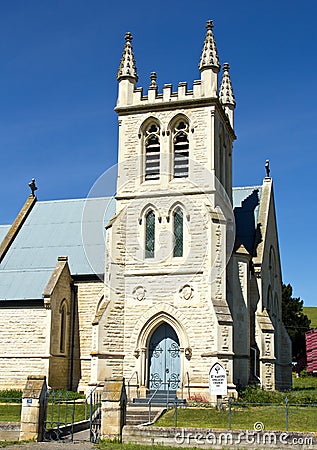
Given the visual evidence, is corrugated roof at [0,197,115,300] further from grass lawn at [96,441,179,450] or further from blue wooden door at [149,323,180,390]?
grass lawn at [96,441,179,450]

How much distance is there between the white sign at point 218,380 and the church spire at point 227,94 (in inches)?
668

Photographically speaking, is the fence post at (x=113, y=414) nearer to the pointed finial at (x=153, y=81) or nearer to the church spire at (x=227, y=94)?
the pointed finial at (x=153, y=81)

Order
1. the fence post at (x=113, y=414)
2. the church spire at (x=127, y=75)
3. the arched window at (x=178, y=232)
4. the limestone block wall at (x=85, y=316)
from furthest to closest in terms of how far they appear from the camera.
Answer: the limestone block wall at (x=85, y=316)
the church spire at (x=127, y=75)
the arched window at (x=178, y=232)
the fence post at (x=113, y=414)

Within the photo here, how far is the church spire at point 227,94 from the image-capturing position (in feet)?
118

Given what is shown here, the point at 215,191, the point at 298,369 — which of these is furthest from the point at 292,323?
the point at 215,191

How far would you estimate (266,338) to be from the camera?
30.2 metres

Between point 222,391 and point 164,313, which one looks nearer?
point 222,391

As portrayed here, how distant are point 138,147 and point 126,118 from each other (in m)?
1.60

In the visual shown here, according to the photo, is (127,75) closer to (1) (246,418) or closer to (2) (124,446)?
(1) (246,418)

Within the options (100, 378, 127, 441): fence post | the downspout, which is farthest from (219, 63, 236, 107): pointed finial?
(100, 378, 127, 441): fence post

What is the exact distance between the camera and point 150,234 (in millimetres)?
29172

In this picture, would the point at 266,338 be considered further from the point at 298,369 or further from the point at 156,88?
the point at 298,369

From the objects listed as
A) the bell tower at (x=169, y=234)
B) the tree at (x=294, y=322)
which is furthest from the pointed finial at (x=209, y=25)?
the tree at (x=294, y=322)

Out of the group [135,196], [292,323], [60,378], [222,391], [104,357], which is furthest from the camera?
[292,323]
